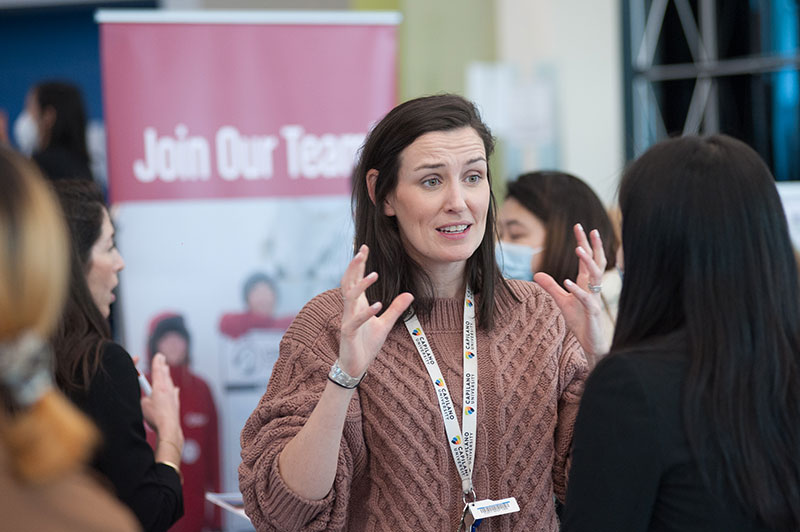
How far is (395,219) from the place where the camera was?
216 cm

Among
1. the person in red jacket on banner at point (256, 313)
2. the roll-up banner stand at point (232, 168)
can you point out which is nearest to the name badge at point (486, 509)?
the roll-up banner stand at point (232, 168)

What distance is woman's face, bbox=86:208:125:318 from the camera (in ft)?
7.72

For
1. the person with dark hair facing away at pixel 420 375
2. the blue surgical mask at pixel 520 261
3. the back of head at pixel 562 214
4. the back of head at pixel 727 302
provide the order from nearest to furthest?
the back of head at pixel 727 302, the person with dark hair facing away at pixel 420 375, the back of head at pixel 562 214, the blue surgical mask at pixel 520 261

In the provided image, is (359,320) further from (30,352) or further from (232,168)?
(232,168)

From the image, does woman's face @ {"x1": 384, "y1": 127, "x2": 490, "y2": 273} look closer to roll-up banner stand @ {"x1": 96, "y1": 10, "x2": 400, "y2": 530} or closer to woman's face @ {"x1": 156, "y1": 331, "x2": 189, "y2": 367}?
roll-up banner stand @ {"x1": 96, "y1": 10, "x2": 400, "y2": 530}

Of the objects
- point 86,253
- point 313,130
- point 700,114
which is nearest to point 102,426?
point 86,253

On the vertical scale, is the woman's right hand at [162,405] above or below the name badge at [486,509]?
above

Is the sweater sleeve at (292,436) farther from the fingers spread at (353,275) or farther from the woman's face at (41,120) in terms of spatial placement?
the woman's face at (41,120)

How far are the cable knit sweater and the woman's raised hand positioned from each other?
0.20m

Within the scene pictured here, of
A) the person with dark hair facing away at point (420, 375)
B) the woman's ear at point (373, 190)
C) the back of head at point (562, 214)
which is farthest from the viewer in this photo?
the back of head at point (562, 214)

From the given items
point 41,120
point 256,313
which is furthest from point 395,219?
point 41,120

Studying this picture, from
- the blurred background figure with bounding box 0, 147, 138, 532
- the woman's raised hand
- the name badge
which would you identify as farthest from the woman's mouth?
the blurred background figure with bounding box 0, 147, 138, 532

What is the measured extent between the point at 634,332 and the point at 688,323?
0.10 m

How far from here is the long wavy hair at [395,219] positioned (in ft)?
6.77
